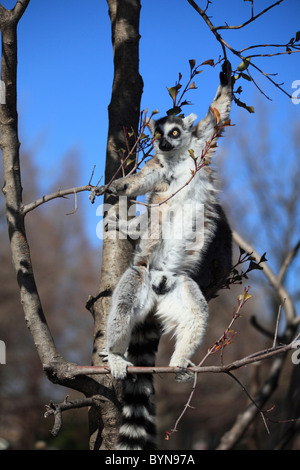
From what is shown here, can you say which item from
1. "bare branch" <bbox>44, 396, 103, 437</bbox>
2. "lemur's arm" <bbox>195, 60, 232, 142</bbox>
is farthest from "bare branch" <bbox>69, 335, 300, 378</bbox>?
"lemur's arm" <bbox>195, 60, 232, 142</bbox>

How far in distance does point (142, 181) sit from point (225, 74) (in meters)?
0.86

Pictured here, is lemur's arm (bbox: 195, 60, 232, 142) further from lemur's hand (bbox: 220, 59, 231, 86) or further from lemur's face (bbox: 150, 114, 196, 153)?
lemur's face (bbox: 150, 114, 196, 153)

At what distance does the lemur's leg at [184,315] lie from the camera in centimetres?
235

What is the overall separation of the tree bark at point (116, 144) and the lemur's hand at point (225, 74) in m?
0.58

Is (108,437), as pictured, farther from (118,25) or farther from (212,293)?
(118,25)

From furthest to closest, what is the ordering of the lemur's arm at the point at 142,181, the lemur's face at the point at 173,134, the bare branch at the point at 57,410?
the lemur's face at the point at 173,134, the lemur's arm at the point at 142,181, the bare branch at the point at 57,410

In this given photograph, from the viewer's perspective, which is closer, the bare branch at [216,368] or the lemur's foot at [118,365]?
the bare branch at [216,368]

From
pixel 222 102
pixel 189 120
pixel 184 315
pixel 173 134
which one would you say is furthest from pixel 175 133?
pixel 184 315

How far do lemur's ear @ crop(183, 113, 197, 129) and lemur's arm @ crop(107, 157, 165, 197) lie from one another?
354mm

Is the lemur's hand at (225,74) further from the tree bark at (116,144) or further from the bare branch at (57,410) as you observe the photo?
the bare branch at (57,410)

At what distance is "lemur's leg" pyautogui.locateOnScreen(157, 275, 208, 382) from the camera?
2.35 m

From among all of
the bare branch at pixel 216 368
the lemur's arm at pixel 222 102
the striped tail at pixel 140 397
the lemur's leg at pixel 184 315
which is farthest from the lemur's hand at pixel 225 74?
the bare branch at pixel 216 368

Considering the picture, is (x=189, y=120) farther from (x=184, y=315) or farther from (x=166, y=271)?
(x=184, y=315)
